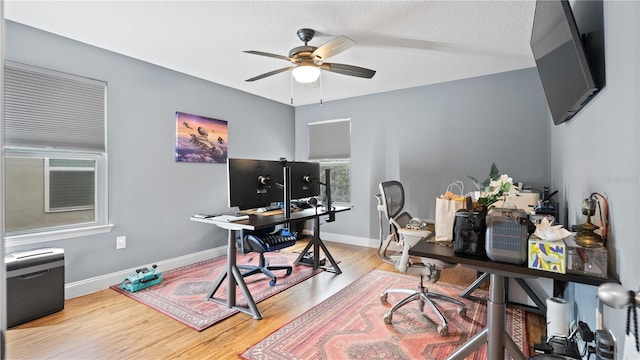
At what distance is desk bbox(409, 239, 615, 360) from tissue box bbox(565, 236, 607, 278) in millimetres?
125

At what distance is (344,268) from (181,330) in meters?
1.95

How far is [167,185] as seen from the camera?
3.49 metres

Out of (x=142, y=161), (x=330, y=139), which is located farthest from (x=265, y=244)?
(x=330, y=139)

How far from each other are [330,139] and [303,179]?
2049mm

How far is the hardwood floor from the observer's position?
1.91m

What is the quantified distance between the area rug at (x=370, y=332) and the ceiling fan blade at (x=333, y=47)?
2163 millimetres

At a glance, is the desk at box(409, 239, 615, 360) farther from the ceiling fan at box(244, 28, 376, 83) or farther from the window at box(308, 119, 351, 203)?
the window at box(308, 119, 351, 203)

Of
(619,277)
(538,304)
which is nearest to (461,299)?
(538,304)

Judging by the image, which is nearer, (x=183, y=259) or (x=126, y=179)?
(x=126, y=179)

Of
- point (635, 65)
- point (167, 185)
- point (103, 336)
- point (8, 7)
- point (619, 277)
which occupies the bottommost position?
point (103, 336)

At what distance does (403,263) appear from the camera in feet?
7.16

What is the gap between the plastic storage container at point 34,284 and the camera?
220cm

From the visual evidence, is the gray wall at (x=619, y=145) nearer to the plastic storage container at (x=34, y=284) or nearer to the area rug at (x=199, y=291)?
the area rug at (x=199, y=291)

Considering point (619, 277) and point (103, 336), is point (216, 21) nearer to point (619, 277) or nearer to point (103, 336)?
point (103, 336)
